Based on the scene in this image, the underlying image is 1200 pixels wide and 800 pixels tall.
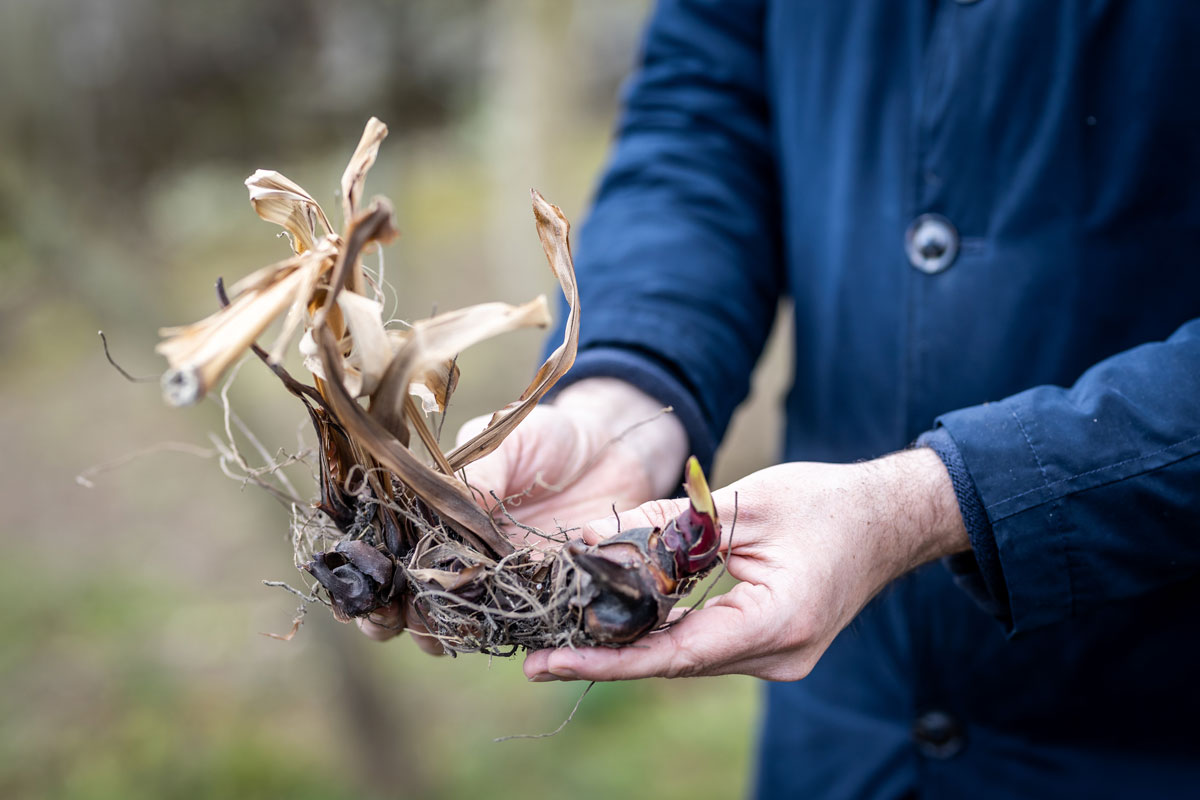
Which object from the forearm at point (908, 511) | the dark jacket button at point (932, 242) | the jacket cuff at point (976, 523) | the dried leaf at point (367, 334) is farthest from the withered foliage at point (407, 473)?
the dark jacket button at point (932, 242)

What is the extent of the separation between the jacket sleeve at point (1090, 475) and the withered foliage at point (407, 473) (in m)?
0.34

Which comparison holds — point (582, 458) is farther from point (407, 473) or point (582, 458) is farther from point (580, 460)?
point (407, 473)

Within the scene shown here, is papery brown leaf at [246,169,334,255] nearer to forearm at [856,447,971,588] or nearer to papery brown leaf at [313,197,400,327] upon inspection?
papery brown leaf at [313,197,400,327]

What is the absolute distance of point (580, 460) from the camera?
1.27 metres

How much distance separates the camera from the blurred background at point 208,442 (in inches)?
108

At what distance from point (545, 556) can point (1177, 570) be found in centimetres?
76

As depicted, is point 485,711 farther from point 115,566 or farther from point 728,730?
point 115,566

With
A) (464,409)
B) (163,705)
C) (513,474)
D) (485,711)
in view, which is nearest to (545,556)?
(513,474)

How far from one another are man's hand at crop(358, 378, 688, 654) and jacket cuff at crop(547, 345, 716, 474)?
2cm

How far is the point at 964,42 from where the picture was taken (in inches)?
47.8

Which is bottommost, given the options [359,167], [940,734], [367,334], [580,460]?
[940,734]

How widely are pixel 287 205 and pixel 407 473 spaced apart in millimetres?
344

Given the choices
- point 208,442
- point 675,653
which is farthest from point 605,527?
point 208,442

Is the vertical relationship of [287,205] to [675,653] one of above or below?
above
